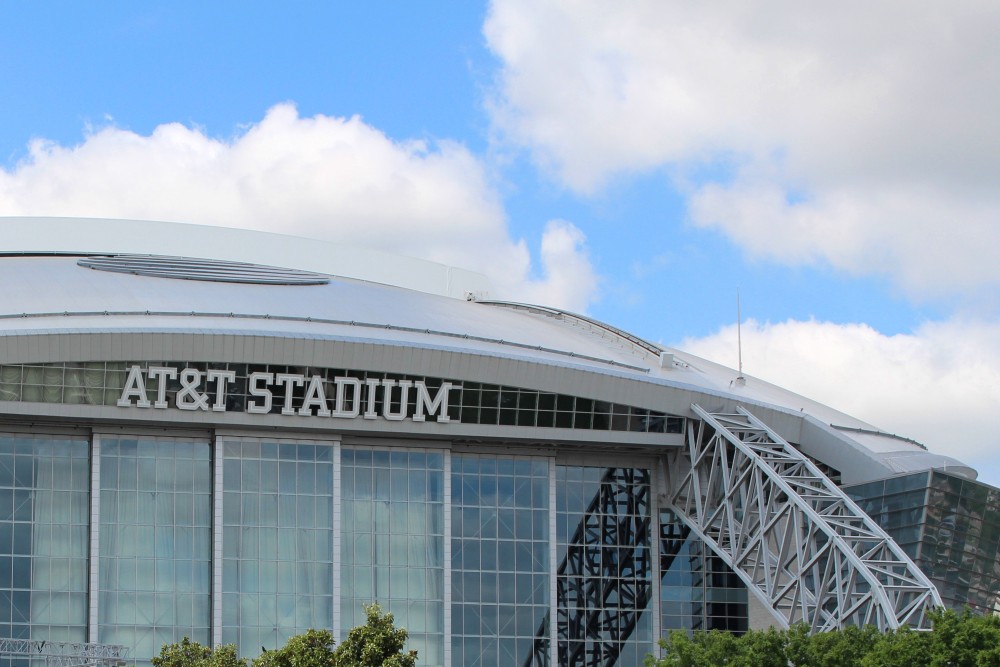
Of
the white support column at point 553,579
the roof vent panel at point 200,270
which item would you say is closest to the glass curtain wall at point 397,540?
the white support column at point 553,579

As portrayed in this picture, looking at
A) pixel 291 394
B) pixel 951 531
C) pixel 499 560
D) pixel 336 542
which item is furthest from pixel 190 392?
pixel 951 531

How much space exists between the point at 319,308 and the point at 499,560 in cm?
1472

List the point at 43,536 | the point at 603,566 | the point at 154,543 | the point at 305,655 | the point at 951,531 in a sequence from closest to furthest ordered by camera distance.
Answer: the point at 305,655 < the point at 951,531 < the point at 43,536 < the point at 154,543 < the point at 603,566

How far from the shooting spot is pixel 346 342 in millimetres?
68125

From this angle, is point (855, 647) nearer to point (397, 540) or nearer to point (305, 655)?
point (305, 655)

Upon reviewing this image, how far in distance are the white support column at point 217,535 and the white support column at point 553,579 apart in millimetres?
14678

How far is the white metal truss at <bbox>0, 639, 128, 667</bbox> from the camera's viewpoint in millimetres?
57906

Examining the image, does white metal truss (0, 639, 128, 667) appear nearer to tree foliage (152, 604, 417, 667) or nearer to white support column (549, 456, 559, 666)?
tree foliage (152, 604, 417, 667)

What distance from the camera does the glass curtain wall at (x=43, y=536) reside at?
6562 centimetres

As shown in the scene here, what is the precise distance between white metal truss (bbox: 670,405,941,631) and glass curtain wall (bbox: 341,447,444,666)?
448 inches

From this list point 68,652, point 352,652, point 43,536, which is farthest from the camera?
point 43,536

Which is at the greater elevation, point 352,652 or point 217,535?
point 217,535

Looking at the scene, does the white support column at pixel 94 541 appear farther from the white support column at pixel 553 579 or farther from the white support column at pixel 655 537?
the white support column at pixel 655 537

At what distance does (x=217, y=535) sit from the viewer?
222 ft
